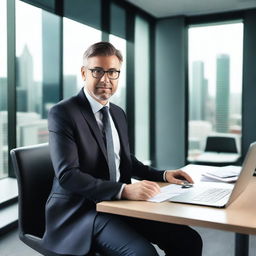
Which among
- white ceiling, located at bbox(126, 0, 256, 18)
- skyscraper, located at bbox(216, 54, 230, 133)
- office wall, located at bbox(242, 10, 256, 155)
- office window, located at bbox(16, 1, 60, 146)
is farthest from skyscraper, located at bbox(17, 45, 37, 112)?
office wall, located at bbox(242, 10, 256, 155)

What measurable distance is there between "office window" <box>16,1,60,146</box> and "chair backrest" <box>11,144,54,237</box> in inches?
59.9

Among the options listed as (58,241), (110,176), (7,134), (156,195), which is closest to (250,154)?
(156,195)

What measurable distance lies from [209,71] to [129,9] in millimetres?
1367

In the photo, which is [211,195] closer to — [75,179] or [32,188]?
[75,179]

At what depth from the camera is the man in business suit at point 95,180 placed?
1194mm

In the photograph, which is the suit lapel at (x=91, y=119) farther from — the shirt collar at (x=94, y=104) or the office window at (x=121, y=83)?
the office window at (x=121, y=83)

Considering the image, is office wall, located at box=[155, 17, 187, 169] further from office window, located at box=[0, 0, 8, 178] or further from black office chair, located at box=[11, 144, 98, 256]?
black office chair, located at box=[11, 144, 98, 256]

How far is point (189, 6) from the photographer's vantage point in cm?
429

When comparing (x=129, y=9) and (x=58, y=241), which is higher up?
(x=129, y=9)

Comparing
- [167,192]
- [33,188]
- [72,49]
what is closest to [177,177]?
[167,192]

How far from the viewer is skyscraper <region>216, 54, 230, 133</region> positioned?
458 centimetres

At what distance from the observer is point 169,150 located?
15.9ft

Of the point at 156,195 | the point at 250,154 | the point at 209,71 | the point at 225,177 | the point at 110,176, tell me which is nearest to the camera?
the point at 250,154

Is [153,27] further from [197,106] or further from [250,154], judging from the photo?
[250,154]
